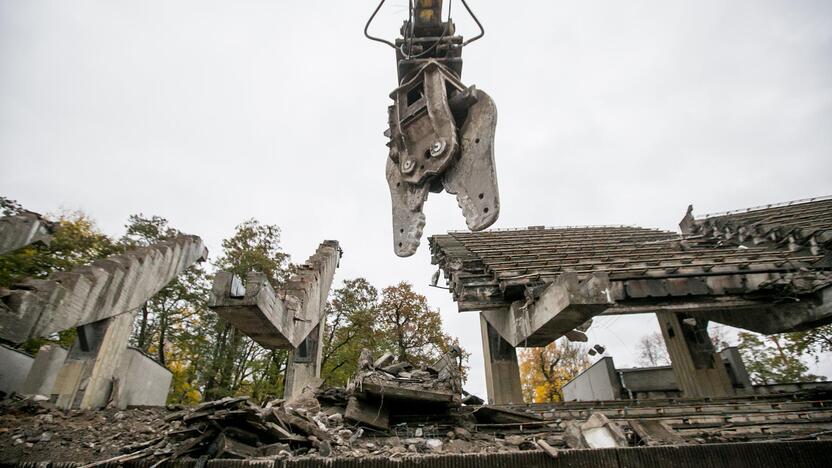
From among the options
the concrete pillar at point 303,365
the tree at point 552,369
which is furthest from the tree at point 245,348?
the tree at point 552,369

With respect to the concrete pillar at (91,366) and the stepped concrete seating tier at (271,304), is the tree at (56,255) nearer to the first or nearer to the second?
Result: the concrete pillar at (91,366)

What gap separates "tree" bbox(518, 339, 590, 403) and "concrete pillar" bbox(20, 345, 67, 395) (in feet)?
91.3

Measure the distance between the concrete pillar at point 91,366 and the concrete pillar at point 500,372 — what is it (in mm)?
7411

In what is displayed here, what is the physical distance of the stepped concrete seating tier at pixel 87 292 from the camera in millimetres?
4879

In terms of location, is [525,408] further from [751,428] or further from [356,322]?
[356,322]

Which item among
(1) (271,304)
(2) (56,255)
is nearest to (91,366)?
(1) (271,304)

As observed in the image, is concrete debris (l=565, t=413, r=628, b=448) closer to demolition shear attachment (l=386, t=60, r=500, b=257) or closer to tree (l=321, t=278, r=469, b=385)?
demolition shear attachment (l=386, t=60, r=500, b=257)

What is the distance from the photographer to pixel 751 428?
4520 millimetres

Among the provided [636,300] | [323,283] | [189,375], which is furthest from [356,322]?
[636,300]

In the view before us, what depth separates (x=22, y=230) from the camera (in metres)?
6.98

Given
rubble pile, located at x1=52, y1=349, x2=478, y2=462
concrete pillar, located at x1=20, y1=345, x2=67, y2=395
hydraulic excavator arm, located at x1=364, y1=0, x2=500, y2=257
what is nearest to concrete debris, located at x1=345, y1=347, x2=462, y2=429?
rubble pile, located at x1=52, y1=349, x2=478, y2=462

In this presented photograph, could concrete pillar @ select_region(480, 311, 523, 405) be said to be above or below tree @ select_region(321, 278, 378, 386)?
below

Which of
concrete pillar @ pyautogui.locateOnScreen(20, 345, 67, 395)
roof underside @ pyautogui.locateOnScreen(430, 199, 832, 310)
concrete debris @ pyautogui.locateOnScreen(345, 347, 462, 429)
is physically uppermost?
roof underside @ pyautogui.locateOnScreen(430, 199, 832, 310)

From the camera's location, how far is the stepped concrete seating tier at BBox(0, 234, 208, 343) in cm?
488
